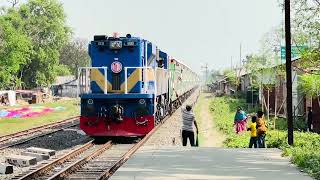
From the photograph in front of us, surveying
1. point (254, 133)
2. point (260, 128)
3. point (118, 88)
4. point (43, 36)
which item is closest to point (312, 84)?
point (254, 133)

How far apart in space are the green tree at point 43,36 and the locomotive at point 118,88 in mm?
67015

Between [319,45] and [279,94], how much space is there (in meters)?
21.8

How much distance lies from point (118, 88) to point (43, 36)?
235 feet

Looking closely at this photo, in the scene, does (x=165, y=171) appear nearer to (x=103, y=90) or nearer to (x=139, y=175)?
(x=139, y=175)

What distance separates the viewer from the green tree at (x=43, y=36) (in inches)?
3349

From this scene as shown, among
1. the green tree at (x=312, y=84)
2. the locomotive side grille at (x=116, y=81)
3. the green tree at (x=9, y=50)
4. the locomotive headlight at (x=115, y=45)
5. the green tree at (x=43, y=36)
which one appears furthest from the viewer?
the green tree at (x=43, y=36)

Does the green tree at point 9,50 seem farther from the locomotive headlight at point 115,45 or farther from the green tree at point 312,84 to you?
the locomotive headlight at point 115,45

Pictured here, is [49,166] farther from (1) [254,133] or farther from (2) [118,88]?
(1) [254,133]

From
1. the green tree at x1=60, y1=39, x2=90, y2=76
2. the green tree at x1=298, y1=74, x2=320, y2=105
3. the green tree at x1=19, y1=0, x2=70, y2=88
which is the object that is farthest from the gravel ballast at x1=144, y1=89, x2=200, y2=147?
the green tree at x1=60, y1=39, x2=90, y2=76

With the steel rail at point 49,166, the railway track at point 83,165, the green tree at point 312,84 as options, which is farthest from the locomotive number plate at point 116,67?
the green tree at point 312,84

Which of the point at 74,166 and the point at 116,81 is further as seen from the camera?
the point at 116,81

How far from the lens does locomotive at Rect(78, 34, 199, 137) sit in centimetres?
1784

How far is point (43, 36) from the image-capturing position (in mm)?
87375

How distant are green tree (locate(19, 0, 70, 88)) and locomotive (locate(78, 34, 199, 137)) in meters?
67.0
